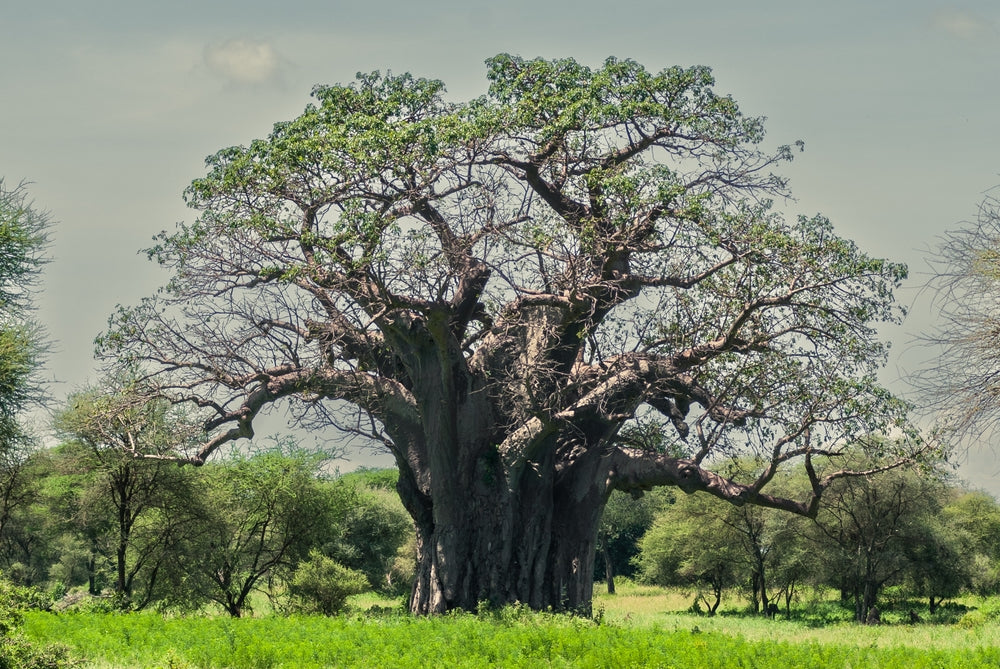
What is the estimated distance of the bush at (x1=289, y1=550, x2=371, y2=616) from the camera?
26.0 metres

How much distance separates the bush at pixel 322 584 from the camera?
85.3 feet

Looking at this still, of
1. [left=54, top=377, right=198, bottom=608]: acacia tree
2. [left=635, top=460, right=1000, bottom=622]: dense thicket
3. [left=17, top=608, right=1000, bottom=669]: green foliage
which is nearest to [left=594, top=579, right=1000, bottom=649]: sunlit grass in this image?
[left=17, top=608, right=1000, bottom=669]: green foliage

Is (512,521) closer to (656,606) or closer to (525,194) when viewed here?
(525,194)

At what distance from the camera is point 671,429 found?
20.4 metres

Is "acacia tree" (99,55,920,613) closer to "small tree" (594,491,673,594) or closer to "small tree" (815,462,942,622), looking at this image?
"small tree" (815,462,942,622)

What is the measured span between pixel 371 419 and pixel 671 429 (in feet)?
19.3

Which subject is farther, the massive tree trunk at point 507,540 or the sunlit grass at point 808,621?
the sunlit grass at point 808,621

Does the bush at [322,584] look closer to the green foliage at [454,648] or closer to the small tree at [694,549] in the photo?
the green foliage at [454,648]

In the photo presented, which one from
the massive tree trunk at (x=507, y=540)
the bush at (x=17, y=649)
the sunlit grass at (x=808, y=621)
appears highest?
the massive tree trunk at (x=507, y=540)

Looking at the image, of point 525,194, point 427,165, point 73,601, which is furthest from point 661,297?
point 73,601

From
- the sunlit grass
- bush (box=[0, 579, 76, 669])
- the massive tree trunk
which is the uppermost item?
the massive tree trunk

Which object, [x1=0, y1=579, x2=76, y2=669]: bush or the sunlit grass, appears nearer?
[x1=0, y1=579, x2=76, y2=669]: bush

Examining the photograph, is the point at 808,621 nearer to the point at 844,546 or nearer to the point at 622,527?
the point at 844,546

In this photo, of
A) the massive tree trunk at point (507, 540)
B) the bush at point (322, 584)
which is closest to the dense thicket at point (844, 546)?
the massive tree trunk at point (507, 540)
